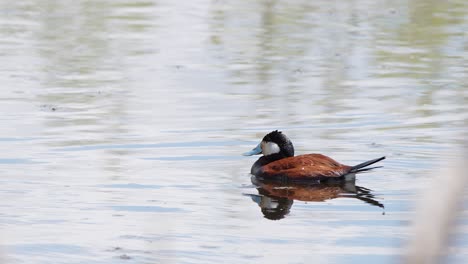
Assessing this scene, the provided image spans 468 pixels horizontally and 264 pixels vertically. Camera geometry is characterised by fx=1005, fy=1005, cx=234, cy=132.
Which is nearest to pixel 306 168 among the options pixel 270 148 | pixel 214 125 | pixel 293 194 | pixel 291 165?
pixel 291 165

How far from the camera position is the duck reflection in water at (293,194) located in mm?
6824

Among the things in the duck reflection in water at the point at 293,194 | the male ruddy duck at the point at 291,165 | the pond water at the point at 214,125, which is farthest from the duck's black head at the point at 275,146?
the duck reflection in water at the point at 293,194

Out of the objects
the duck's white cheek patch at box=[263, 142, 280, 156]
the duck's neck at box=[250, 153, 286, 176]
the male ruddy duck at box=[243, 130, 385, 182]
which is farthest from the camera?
the duck's white cheek patch at box=[263, 142, 280, 156]

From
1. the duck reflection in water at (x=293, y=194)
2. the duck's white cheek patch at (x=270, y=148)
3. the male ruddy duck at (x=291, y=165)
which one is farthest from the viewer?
the duck's white cheek patch at (x=270, y=148)

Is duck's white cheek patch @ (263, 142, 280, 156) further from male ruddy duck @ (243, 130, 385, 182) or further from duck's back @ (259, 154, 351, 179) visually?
duck's back @ (259, 154, 351, 179)

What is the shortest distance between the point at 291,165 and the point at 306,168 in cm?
18

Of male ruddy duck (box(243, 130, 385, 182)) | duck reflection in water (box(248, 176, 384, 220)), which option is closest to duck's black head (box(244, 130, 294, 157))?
Result: male ruddy duck (box(243, 130, 385, 182))

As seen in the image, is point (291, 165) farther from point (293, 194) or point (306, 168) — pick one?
point (293, 194)

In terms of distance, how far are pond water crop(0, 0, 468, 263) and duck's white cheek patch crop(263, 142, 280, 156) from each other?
0.74 feet

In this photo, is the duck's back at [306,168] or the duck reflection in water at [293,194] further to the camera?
the duck's back at [306,168]

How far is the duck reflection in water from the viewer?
22.4 ft

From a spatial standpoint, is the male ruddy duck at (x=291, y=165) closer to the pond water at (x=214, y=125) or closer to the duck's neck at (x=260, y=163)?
the duck's neck at (x=260, y=163)

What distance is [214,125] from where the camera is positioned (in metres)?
9.99

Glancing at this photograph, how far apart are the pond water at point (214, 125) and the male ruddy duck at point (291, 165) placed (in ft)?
0.48
